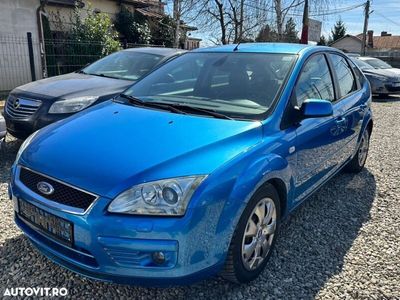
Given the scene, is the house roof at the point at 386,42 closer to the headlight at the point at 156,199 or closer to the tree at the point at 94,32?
the tree at the point at 94,32

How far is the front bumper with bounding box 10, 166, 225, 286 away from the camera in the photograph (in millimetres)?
2109

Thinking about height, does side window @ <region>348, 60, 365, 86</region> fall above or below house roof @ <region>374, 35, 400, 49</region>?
below

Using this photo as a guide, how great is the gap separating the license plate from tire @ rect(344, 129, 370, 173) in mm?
3845

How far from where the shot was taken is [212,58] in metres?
3.71

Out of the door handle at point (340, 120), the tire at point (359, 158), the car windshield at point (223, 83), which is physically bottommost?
the tire at point (359, 158)

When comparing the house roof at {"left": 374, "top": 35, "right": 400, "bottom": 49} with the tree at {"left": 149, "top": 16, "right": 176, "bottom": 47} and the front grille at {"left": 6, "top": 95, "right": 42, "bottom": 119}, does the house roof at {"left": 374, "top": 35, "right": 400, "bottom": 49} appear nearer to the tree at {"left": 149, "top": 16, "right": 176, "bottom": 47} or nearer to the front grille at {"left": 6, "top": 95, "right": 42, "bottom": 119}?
the tree at {"left": 149, "top": 16, "right": 176, "bottom": 47}

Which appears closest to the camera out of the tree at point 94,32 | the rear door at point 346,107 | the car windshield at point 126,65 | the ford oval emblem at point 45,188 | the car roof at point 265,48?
the ford oval emblem at point 45,188

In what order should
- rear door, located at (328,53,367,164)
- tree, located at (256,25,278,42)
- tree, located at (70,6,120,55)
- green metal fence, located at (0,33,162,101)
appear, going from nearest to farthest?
rear door, located at (328,53,367,164) → green metal fence, located at (0,33,162,101) → tree, located at (70,6,120,55) → tree, located at (256,25,278,42)

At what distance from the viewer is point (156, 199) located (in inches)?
84.8

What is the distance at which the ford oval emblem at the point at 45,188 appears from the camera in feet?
7.68

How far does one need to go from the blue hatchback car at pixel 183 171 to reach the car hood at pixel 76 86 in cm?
177

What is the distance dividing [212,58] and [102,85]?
7.77ft

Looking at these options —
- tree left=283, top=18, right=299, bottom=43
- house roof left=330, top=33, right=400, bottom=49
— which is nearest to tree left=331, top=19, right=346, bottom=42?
house roof left=330, top=33, right=400, bottom=49

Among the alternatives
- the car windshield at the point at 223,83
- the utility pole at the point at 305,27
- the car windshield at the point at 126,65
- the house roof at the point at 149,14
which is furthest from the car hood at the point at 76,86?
the house roof at the point at 149,14
